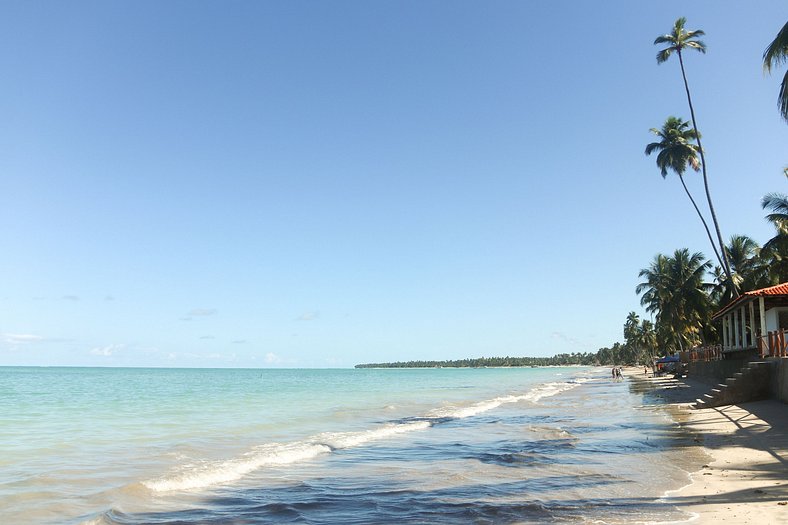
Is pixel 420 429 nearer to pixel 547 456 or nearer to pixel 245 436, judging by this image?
pixel 245 436

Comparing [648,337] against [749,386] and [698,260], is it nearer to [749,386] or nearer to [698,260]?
[698,260]

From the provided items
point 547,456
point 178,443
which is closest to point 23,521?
point 178,443

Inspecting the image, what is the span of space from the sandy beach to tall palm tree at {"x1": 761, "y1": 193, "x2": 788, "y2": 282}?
15.0 m

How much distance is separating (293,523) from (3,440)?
1484 cm

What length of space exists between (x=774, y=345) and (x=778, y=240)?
1259cm

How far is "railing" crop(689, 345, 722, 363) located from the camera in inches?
1379

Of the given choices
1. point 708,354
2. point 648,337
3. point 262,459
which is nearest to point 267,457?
point 262,459

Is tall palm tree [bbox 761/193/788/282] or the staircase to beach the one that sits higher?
tall palm tree [bbox 761/193/788/282]

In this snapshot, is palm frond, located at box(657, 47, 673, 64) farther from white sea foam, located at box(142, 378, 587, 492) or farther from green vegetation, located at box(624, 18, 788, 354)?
white sea foam, located at box(142, 378, 587, 492)

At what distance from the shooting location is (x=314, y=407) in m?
32.4

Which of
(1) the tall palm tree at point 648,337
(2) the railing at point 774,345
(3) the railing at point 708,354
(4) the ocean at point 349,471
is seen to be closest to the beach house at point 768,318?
(2) the railing at point 774,345

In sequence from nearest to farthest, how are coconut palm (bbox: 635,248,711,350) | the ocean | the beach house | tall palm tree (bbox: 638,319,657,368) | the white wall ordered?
the ocean → the beach house → the white wall → coconut palm (bbox: 635,248,711,350) → tall palm tree (bbox: 638,319,657,368)

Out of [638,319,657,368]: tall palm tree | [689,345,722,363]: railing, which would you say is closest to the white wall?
[689,345,722,363]: railing

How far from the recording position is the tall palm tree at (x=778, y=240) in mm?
30094
